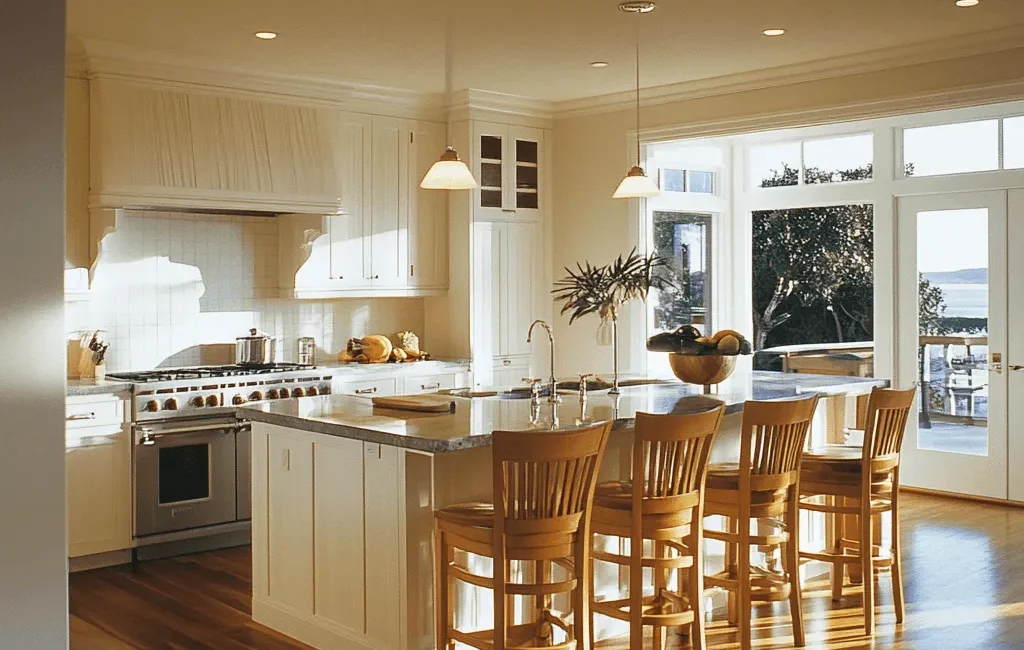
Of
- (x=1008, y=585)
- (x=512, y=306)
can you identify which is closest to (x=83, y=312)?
(x=512, y=306)

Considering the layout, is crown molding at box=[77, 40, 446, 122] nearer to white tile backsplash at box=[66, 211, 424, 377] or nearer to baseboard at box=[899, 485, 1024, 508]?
white tile backsplash at box=[66, 211, 424, 377]

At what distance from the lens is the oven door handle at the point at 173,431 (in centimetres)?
570

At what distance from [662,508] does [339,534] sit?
48.8 inches

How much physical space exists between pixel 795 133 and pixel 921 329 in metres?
1.68

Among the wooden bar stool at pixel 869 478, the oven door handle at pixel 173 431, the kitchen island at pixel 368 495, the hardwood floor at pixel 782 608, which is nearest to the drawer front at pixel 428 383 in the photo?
the oven door handle at pixel 173 431

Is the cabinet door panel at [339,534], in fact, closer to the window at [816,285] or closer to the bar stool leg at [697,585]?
the bar stool leg at [697,585]

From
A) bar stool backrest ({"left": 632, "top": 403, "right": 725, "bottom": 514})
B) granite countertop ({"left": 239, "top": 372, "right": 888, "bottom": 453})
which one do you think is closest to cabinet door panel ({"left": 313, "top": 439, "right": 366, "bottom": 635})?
→ granite countertop ({"left": 239, "top": 372, "right": 888, "bottom": 453})

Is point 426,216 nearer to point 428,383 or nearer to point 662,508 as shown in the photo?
point 428,383

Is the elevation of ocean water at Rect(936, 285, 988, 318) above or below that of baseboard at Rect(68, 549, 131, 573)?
above

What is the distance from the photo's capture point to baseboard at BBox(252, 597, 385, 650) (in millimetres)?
4184

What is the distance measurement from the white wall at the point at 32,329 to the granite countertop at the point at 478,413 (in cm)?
187

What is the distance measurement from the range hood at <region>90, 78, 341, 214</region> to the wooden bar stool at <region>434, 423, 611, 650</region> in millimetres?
3095

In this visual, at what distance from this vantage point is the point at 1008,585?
17.0ft

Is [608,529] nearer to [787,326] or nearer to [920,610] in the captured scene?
[920,610]
